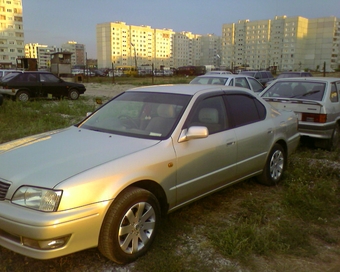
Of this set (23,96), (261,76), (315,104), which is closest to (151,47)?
(261,76)

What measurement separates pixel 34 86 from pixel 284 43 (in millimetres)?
95358

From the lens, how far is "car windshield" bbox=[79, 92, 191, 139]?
3656 mm

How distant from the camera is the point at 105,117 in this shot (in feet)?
13.8

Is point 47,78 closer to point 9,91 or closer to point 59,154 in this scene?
point 9,91

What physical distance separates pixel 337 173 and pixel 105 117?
3922 mm

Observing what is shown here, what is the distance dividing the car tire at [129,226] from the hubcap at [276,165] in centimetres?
243

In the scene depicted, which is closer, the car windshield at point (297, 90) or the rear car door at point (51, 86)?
the car windshield at point (297, 90)

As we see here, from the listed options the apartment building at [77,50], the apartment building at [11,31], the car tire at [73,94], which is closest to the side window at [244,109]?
the car tire at [73,94]

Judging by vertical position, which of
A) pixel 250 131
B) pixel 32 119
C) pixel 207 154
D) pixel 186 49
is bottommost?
pixel 32 119

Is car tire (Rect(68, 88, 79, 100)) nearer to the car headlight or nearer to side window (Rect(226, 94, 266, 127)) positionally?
side window (Rect(226, 94, 266, 127))

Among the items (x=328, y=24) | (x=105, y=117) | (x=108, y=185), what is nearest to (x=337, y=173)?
(x=105, y=117)

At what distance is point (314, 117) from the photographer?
6820 mm

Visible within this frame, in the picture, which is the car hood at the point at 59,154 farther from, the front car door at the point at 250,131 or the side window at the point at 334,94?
the side window at the point at 334,94

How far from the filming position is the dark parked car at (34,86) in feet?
51.3
